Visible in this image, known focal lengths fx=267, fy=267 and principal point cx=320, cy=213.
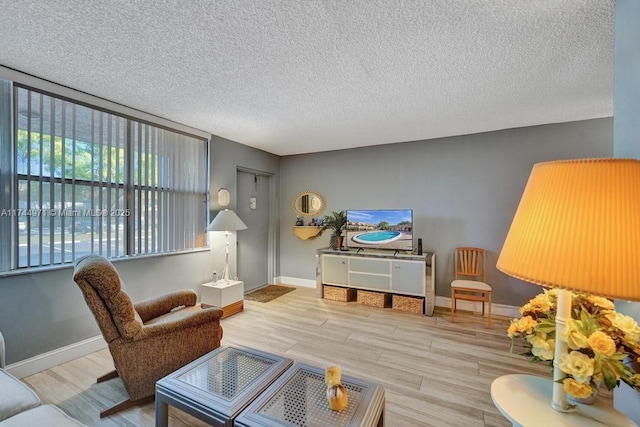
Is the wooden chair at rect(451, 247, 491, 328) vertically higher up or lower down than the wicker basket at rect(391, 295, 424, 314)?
higher up

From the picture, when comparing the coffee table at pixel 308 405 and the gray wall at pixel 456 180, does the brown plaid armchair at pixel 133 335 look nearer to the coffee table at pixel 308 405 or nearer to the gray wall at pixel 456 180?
the coffee table at pixel 308 405

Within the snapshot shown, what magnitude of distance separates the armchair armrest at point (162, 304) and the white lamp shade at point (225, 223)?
3.36ft

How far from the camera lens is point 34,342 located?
7.47 feet

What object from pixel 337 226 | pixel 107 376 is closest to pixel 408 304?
pixel 337 226

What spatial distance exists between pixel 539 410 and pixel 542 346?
0.74 feet

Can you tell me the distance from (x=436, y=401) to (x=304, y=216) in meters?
3.57

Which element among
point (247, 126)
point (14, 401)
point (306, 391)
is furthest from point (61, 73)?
point (306, 391)

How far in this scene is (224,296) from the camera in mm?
3449

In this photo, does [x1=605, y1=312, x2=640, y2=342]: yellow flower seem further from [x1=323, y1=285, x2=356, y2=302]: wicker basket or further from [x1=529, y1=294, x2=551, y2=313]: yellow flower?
[x1=323, y1=285, x2=356, y2=302]: wicker basket

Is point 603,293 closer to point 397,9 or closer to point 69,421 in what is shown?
point 397,9

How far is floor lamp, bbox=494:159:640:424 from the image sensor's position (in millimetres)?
726

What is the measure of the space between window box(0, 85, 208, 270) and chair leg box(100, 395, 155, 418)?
4.80 feet

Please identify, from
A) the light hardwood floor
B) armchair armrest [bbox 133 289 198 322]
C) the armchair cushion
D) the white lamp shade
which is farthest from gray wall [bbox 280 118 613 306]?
the armchair cushion

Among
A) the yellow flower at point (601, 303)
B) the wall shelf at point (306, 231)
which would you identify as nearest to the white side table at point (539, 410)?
the yellow flower at point (601, 303)
